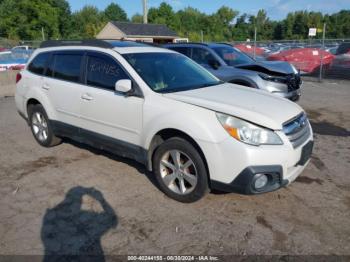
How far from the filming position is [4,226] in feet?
11.3

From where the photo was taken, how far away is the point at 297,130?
367cm

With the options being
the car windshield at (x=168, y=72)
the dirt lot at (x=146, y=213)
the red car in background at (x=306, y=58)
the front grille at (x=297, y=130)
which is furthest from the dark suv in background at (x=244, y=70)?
the red car in background at (x=306, y=58)

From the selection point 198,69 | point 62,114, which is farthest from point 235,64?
point 62,114

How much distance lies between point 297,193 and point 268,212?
632mm

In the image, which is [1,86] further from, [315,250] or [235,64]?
[315,250]

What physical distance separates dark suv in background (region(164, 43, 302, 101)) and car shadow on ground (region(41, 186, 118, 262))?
16.1 feet

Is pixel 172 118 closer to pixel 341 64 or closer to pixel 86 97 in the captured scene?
pixel 86 97

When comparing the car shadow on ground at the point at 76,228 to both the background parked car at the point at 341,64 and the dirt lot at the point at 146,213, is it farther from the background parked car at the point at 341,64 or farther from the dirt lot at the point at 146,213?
the background parked car at the point at 341,64

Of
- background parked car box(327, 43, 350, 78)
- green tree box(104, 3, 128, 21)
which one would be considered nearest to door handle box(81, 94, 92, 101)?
background parked car box(327, 43, 350, 78)

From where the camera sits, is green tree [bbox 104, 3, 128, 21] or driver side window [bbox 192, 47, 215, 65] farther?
green tree [bbox 104, 3, 128, 21]

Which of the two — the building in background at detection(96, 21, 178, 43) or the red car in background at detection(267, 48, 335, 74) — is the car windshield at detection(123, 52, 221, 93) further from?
the building in background at detection(96, 21, 178, 43)

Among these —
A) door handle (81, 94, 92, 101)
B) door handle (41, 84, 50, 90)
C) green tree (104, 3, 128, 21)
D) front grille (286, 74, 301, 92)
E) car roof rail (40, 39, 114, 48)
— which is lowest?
front grille (286, 74, 301, 92)

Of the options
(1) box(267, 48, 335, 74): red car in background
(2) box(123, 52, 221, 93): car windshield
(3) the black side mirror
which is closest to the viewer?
(2) box(123, 52, 221, 93): car windshield

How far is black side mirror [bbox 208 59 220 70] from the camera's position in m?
8.42
